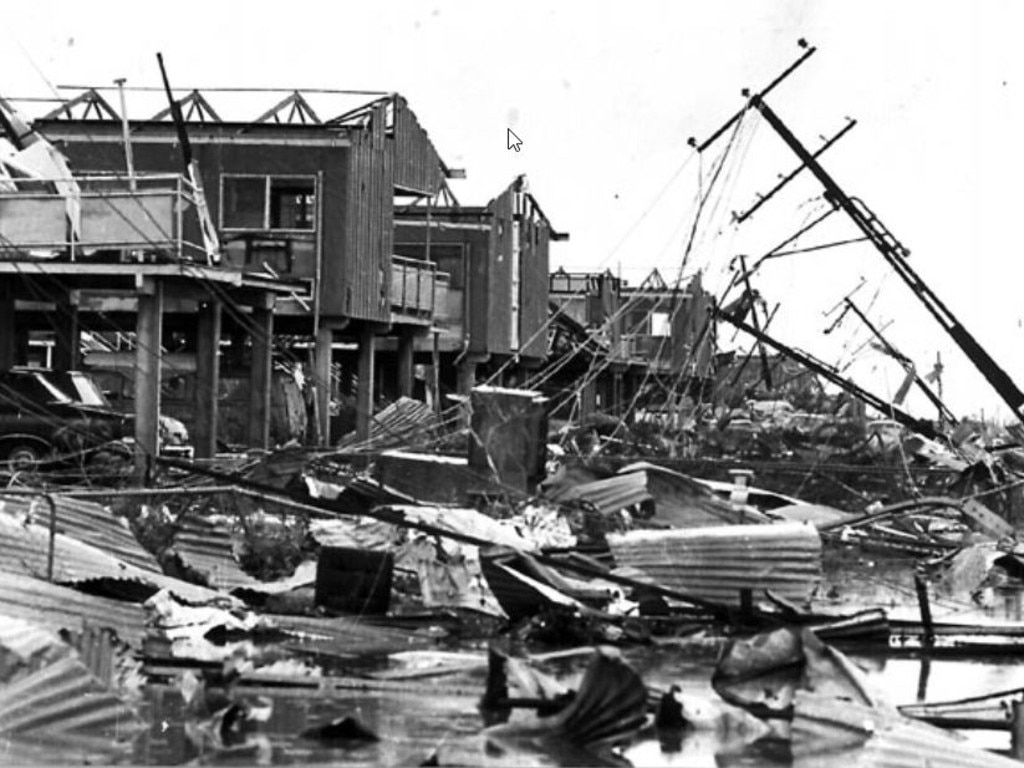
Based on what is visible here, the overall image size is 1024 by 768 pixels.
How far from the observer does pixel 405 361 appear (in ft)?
146

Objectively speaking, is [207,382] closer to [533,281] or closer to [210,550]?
[210,550]

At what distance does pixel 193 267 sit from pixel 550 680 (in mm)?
17757

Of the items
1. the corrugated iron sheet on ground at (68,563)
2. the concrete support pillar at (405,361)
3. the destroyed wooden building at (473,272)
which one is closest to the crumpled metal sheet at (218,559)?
the corrugated iron sheet on ground at (68,563)

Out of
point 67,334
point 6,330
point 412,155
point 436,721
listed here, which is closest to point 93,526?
point 436,721

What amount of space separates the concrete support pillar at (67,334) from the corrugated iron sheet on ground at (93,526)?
14646 mm

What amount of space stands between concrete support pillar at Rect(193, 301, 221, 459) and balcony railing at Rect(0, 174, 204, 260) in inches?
105

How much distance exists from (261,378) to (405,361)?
11.7 metres

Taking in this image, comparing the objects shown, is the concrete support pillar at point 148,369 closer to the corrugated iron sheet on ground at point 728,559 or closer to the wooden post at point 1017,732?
the corrugated iron sheet on ground at point 728,559

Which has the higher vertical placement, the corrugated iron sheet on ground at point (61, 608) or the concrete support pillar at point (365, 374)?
the concrete support pillar at point (365, 374)

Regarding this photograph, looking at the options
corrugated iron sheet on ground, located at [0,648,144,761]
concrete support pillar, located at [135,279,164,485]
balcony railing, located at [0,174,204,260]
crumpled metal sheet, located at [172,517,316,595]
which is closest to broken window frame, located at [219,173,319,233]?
concrete support pillar, located at [135,279,164,485]

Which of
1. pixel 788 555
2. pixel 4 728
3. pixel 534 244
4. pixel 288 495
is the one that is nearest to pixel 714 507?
pixel 788 555

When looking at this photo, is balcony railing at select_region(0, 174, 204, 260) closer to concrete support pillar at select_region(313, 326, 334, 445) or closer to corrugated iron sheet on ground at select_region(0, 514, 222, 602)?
concrete support pillar at select_region(313, 326, 334, 445)

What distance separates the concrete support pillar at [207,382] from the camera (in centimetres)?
2947

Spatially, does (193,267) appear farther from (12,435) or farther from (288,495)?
(288,495)
